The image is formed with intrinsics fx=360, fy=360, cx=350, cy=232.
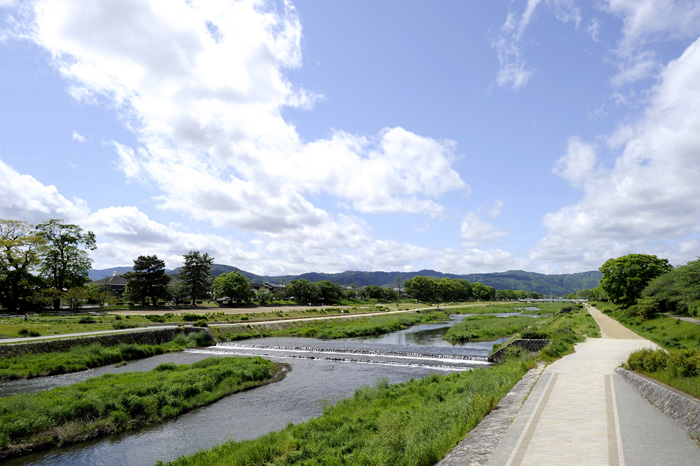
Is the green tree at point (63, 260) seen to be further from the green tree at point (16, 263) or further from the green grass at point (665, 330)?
the green grass at point (665, 330)

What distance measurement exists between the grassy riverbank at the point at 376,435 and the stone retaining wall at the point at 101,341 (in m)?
29.4

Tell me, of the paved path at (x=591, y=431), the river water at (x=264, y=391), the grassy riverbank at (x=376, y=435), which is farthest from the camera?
the river water at (x=264, y=391)

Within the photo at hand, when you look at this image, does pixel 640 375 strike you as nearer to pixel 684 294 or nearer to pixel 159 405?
pixel 159 405

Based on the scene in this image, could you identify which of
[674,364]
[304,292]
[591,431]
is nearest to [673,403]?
[674,364]

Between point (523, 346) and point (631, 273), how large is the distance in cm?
4904

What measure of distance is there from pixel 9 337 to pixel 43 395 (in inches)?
897

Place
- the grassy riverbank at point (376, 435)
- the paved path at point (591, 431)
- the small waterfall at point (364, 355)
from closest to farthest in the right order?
1. the paved path at point (591, 431)
2. the grassy riverbank at point (376, 435)
3. the small waterfall at point (364, 355)

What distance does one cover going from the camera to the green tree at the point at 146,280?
276 feet

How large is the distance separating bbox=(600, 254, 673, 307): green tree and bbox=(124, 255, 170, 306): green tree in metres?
97.6

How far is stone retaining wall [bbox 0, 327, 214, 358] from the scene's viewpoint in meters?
32.2

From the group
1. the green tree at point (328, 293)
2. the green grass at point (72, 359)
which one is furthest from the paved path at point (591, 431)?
the green tree at point (328, 293)

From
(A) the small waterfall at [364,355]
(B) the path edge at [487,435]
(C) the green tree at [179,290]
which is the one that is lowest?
(A) the small waterfall at [364,355]

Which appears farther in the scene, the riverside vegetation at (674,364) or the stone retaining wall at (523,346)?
the stone retaining wall at (523,346)

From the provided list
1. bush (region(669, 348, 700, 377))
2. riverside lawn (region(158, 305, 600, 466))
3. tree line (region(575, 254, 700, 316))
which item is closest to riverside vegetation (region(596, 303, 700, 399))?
bush (region(669, 348, 700, 377))
